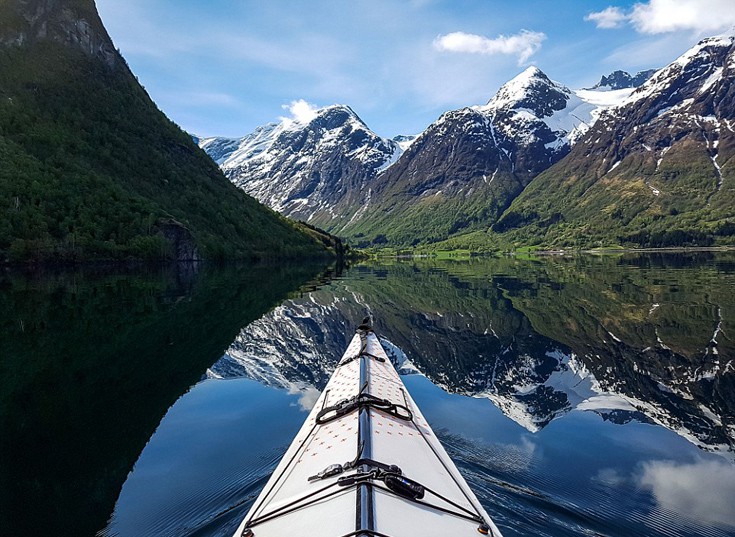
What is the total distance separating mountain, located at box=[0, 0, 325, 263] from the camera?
3727 inches

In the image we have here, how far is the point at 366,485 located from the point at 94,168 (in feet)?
464

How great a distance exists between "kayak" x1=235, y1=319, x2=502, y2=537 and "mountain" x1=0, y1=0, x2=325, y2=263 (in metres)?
95.2

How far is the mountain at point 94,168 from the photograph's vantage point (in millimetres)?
94663

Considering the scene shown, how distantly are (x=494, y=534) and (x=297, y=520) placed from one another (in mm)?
2607

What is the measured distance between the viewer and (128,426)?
14.4 metres

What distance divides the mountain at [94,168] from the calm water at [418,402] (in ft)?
233

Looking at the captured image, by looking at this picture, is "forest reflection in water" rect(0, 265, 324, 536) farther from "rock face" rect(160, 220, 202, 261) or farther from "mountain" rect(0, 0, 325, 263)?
"rock face" rect(160, 220, 202, 261)

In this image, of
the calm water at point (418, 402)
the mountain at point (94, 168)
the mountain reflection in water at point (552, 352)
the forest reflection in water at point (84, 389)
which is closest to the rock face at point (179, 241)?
the mountain at point (94, 168)

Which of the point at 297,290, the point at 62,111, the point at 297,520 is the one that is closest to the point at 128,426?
the point at 297,520

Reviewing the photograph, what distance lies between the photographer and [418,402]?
17.5 meters

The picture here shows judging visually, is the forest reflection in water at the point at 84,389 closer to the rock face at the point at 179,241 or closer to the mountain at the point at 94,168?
the mountain at the point at 94,168

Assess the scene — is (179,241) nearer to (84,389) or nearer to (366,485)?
(84,389)

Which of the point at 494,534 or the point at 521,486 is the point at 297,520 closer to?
the point at 494,534

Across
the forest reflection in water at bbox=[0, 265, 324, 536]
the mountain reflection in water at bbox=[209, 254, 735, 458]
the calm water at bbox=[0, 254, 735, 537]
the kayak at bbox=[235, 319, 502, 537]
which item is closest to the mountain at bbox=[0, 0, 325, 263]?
the forest reflection in water at bbox=[0, 265, 324, 536]
